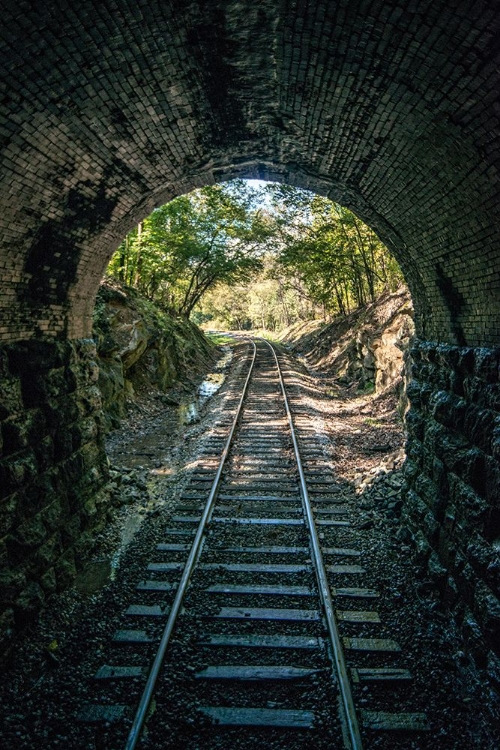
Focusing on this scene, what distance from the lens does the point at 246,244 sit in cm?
2556

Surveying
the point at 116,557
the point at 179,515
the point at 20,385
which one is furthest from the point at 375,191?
the point at 116,557

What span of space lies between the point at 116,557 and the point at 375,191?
5828 millimetres

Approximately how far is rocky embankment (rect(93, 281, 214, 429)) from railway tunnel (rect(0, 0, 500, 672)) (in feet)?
15.5

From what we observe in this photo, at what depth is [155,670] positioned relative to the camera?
3.69 meters

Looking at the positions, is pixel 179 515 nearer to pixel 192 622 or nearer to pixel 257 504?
pixel 257 504

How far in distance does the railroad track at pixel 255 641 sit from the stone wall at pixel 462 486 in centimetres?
82

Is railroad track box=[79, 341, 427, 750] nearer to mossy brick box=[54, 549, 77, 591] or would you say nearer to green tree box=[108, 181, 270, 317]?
mossy brick box=[54, 549, 77, 591]

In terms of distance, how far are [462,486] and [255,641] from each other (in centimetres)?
260

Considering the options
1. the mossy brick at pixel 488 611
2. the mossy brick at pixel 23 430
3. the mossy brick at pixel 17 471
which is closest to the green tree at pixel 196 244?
the mossy brick at pixel 23 430

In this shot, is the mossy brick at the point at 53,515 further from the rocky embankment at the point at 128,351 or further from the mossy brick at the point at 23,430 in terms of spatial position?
the rocky embankment at the point at 128,351

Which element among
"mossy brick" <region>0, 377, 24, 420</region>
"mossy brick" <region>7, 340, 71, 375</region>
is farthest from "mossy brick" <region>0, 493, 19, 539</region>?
"mossy brick" <region>7, 340, 71, 375</region>

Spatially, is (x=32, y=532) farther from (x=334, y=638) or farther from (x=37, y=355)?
(x=334, y=638)

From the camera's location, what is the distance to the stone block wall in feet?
14.2

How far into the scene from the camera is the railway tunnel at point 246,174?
3217 millimetres
